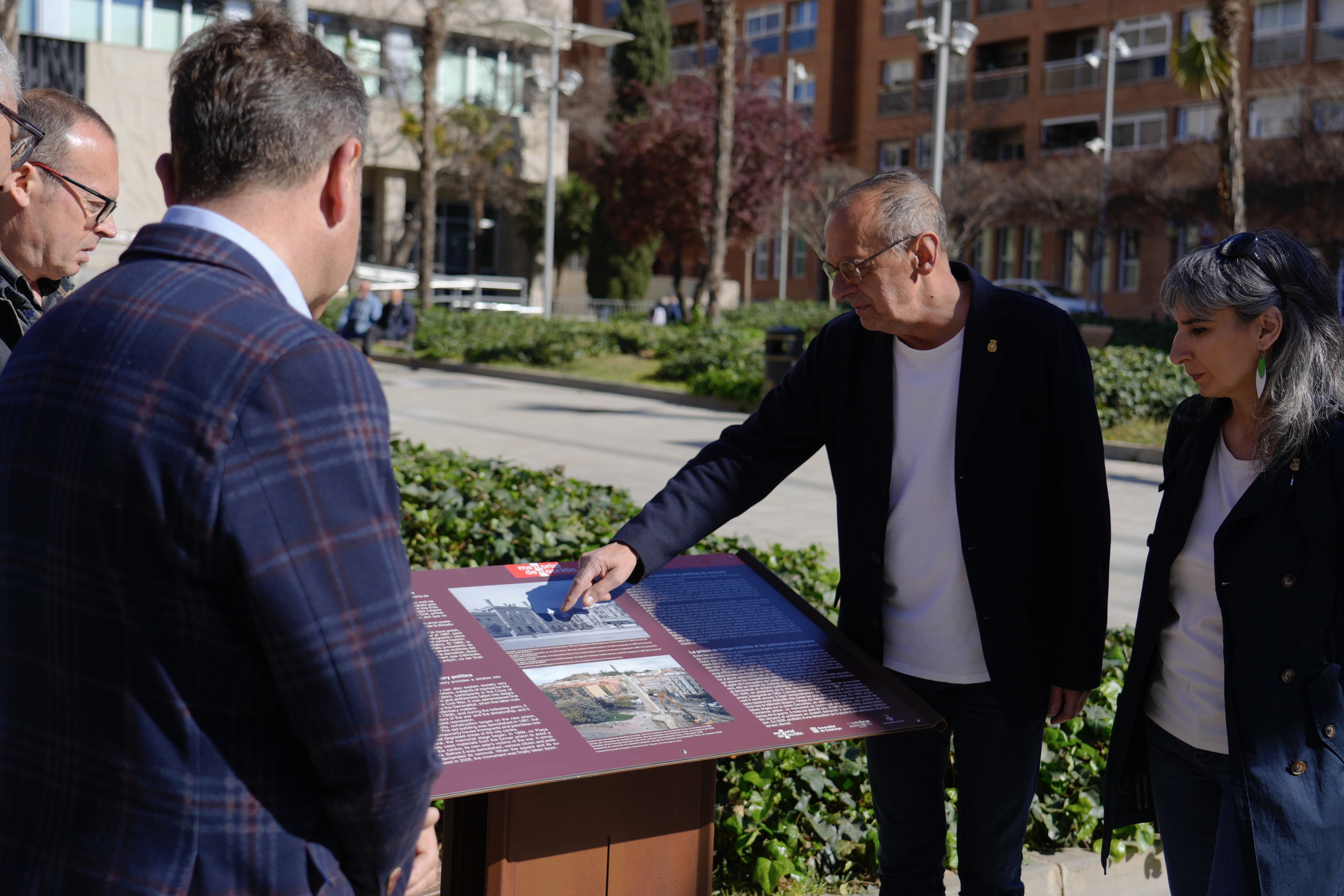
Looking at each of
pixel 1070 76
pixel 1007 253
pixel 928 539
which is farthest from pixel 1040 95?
pixel 928 539

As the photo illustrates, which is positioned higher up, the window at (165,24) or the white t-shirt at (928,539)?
the window at (165,24)

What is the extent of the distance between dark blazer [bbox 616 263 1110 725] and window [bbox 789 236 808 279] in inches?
1883

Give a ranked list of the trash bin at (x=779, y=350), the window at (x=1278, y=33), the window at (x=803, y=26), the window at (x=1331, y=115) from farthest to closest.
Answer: the window at (x=803, y=26) < the window at (x=1278, y=33) < the window at (x=1331, y=115) < the trash bin at (x=779, y=350)

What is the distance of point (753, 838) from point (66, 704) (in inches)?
99.9

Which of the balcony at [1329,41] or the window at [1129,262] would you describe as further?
the window at [1129,262]

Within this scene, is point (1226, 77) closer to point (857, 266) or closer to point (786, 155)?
point (786, 155)

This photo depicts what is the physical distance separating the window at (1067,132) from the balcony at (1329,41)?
7.07 metres

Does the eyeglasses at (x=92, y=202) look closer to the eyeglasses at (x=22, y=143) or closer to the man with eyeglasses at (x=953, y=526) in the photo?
the eyeglasses at (x=22, y=143)

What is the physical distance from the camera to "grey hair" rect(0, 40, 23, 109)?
265 cm

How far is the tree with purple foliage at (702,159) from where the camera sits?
3406 cm

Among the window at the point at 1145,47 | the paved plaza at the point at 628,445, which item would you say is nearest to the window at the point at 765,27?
the window at the point at 1145,47

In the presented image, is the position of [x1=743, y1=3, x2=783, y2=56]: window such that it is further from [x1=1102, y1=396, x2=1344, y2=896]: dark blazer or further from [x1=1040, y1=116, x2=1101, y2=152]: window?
[x1=1102, y1=396, x2=1344, y2=896]: dark blazer

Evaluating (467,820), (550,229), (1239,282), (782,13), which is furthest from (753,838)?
(782,13)

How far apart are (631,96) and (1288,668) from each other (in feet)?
148
